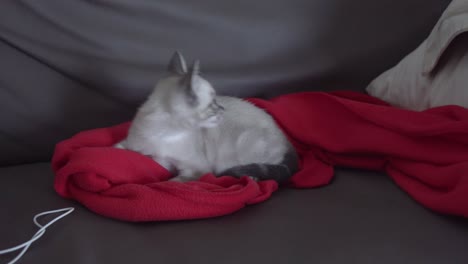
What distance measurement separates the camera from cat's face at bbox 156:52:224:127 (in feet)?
3.91

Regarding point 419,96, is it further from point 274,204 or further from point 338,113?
point 274,204

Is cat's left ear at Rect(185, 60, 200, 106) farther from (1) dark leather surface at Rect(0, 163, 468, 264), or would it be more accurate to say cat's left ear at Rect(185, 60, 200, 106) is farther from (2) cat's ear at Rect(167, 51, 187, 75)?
(1) dark leather surface at Rect(0, 163, 468, 264)

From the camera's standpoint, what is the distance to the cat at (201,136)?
3.94ft

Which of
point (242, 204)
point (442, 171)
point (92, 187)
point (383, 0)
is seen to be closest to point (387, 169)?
point (442, 171)

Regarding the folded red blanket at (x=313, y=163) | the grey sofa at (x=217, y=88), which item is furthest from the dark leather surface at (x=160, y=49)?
the folded red blanket at (x=313, y=163)

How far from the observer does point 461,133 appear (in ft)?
3.44

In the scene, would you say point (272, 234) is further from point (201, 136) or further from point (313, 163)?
point (201, 136)

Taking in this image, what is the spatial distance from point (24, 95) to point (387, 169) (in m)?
1.10

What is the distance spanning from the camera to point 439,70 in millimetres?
1271

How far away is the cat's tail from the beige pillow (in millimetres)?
456

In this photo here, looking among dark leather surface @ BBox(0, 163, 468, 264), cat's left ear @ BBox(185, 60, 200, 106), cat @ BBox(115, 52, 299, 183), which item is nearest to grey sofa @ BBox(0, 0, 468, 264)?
dark leather surface @ BBox(0, 163, 468, 264)

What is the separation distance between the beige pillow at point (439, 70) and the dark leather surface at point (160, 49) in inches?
8.5

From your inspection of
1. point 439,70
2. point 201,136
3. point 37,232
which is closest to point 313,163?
point 201,136

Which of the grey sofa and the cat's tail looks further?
the cat's tail
